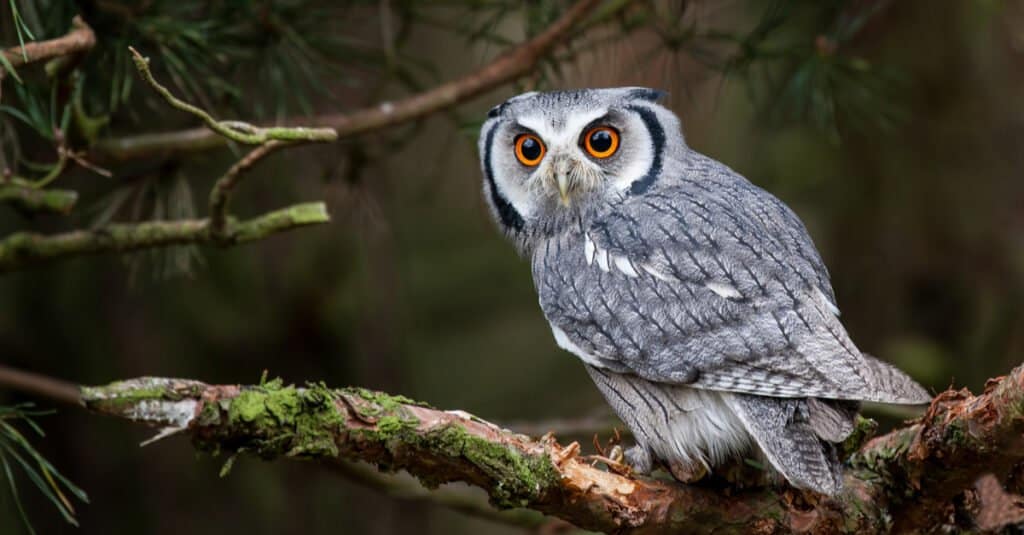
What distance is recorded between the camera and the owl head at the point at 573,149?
7.76ft

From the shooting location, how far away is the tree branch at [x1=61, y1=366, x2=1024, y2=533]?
5.02 feet

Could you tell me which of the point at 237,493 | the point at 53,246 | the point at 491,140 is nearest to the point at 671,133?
the point at 491,140

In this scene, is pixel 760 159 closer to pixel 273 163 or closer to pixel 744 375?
pixel 273 163

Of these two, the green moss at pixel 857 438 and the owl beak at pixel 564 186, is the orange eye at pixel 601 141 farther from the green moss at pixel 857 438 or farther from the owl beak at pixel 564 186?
the green moss at pixel 857 438

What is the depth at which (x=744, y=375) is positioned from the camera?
6.62ft

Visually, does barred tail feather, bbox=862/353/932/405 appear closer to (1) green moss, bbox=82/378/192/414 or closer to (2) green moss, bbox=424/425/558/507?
(2) green moss, bbox=424/425/558/507

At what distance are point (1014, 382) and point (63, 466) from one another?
306 centimetres

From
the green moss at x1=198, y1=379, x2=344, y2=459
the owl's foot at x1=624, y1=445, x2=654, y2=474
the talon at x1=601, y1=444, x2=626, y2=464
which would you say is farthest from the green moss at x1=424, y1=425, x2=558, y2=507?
the owl's foot at x1=624, y1=445, x2=654, y2=474

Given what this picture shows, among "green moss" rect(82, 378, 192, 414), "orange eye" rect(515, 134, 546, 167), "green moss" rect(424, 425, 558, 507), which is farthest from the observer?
"orange eye" rect(515, 134, 546, 167)

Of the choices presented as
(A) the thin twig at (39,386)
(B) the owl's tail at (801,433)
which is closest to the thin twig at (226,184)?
(A) the thin twig at (39,386)

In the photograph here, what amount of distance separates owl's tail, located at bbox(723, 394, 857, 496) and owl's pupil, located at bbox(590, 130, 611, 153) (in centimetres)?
65

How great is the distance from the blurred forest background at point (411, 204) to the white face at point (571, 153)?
0.35 meters

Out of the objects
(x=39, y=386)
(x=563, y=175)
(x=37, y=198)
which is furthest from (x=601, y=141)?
(x=39, y=386)

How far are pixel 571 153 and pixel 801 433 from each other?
0.78 metres
